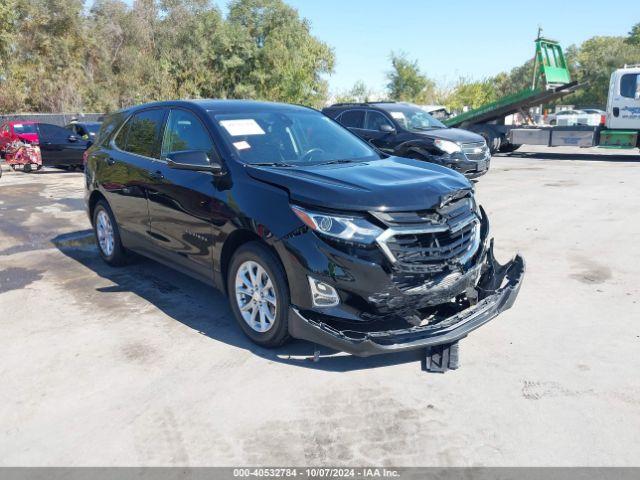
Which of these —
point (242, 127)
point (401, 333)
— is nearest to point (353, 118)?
point (242, 127)

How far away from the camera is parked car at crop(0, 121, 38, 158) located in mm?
17297

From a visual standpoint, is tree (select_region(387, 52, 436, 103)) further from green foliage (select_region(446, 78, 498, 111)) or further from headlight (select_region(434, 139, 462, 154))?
headlight (select_region(434, 139, 462, 154))

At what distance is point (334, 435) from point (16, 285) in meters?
4.25

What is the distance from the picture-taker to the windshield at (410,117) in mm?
12196

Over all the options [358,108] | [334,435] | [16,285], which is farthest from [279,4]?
[334,435]

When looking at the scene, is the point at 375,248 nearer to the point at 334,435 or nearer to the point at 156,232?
the point at 334,435

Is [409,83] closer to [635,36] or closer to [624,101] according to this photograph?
[624,101]

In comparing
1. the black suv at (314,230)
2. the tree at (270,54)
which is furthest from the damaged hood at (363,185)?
the tree at (270,54)

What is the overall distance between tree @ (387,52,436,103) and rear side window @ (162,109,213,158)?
44894mm

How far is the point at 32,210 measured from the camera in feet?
33.3

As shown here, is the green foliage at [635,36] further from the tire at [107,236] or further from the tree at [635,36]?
the tire at [107,236]

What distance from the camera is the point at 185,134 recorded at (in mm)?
4992

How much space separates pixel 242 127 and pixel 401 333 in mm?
2233

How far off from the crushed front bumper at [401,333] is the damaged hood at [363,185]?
0.77 m
